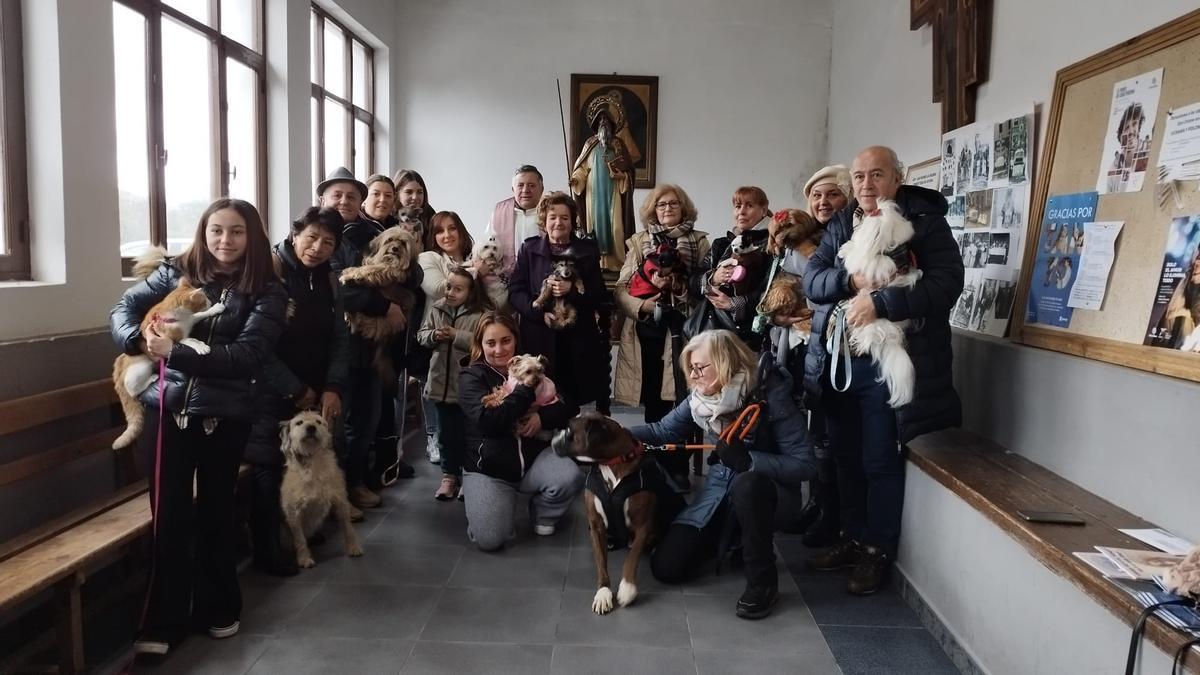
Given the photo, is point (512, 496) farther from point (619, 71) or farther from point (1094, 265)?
point (619, 71)

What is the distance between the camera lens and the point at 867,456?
9.28 ft

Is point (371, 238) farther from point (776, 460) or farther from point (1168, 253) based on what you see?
point (1168, 253)

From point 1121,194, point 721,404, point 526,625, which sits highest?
point 1121,194

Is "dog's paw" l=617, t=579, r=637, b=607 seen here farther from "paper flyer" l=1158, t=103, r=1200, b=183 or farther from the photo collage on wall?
"paper flyer" l=1158, t=103, r=1200, b=183

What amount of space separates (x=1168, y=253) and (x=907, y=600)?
141 cm

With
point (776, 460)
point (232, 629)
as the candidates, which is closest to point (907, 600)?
point (776, 460)

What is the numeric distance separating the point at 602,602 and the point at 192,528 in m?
1.34

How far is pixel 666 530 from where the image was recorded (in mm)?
3025

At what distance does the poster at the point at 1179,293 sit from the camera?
2.03 metres

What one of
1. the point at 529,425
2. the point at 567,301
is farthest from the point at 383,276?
the point at 529,425

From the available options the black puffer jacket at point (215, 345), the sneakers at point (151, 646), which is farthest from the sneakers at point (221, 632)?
the black puffer jacket at point (215, 345)

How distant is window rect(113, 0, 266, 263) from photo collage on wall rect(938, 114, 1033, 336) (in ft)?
11.9

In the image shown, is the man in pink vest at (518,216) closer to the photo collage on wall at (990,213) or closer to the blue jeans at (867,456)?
the blue jeans at (867,456)

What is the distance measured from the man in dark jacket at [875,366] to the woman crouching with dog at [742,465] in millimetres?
233
